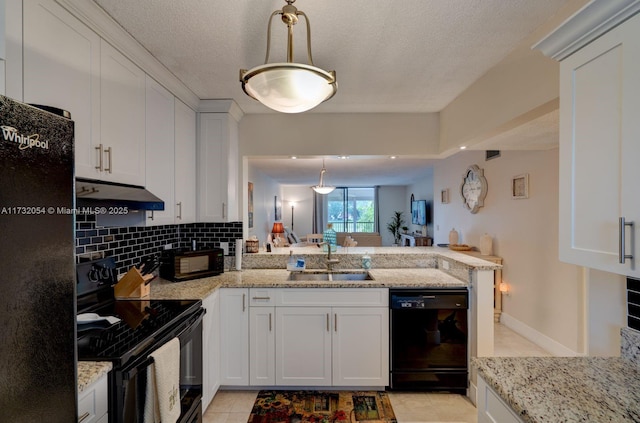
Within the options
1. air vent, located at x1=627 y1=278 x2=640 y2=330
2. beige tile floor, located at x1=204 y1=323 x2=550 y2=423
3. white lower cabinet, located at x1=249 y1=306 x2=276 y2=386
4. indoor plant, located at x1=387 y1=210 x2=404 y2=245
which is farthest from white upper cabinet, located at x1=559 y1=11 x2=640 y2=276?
indoor plant, located at x1=387 y1=210 x2=404 y2=245

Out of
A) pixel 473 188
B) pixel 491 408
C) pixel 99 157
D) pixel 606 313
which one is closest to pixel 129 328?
pixel 99 157

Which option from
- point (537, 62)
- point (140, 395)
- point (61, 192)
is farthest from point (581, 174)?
point (140, 395)

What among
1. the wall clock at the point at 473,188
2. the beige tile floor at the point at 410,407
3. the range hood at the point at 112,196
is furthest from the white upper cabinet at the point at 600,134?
the wall clock at the point at 473,188

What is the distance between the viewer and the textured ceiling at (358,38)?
4.91 ft

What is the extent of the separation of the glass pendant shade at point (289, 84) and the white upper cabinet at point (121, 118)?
33.2 inches

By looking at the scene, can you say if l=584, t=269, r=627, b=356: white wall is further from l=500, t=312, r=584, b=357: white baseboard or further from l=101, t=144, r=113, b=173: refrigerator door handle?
l=101, t=144, r=113, b=173: refrigerator door handle

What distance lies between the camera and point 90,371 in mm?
1080

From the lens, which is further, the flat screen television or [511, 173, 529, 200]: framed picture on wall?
the flat screen television

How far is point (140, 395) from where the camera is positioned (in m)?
1.30

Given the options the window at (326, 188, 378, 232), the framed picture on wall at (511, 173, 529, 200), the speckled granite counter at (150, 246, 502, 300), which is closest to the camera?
the speckled granite counter at (150, 246, 502, 300)

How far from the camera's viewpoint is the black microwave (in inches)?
95.8

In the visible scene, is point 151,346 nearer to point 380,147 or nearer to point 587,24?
point 587,24

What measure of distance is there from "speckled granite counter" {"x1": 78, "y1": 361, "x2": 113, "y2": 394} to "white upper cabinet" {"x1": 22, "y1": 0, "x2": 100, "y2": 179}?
0.84 meters

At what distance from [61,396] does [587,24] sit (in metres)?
1.80
